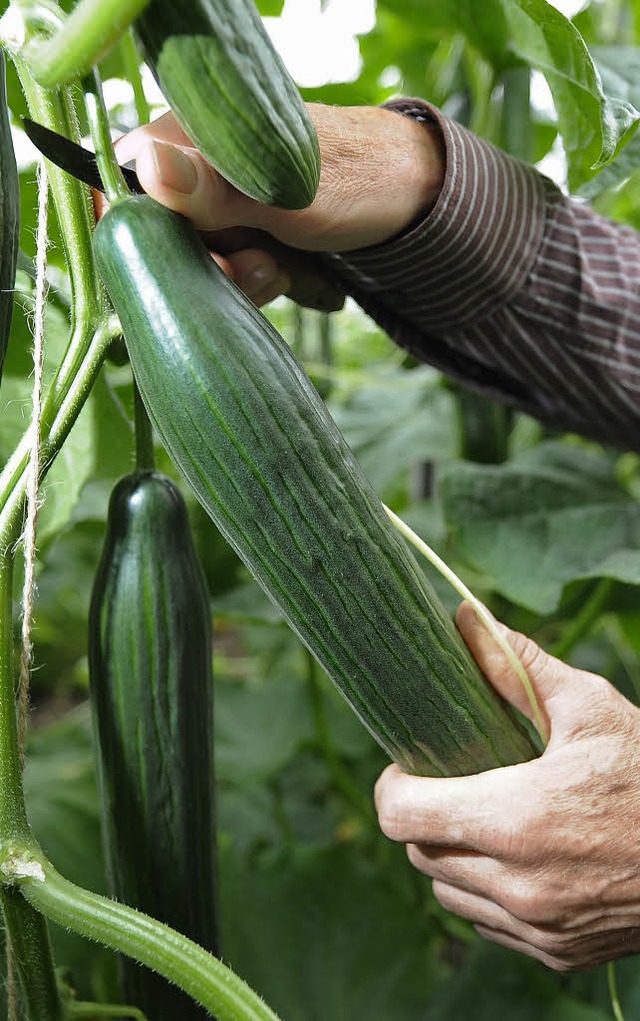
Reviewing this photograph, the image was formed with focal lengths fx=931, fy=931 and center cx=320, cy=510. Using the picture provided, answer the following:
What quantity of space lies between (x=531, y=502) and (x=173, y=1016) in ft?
2.05

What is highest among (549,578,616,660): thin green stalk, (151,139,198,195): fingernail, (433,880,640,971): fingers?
(151,139,198,195): fingernail

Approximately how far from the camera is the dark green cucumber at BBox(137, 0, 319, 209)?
1.29 feet

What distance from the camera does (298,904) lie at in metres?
1.08

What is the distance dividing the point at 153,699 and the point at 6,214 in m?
0.30

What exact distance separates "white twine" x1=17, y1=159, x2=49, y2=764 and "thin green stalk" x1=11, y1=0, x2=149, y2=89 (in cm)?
9

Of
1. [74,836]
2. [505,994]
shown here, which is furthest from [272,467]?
[505,994]

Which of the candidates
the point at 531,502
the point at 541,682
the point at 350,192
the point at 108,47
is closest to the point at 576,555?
the point at 531,502

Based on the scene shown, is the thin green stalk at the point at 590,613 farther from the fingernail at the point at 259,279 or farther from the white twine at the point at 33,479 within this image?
the white twine at the point at 33,479

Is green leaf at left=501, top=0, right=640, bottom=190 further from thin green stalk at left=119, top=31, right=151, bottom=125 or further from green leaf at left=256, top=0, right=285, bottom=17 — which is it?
green leaf at left=256, top=0, right=285, bottom=17

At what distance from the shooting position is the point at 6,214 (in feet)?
1.75

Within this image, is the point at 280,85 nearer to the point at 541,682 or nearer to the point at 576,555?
the point at 541,682

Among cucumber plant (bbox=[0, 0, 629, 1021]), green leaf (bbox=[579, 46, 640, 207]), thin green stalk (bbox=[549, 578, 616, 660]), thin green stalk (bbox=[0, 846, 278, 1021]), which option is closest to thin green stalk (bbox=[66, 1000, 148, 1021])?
cucumber plant (bbox=[0, 0, 629, 1021])

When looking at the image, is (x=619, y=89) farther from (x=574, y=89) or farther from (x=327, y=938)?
(x=327, y=938)

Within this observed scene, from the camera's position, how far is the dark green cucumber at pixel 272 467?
0.46 meters
